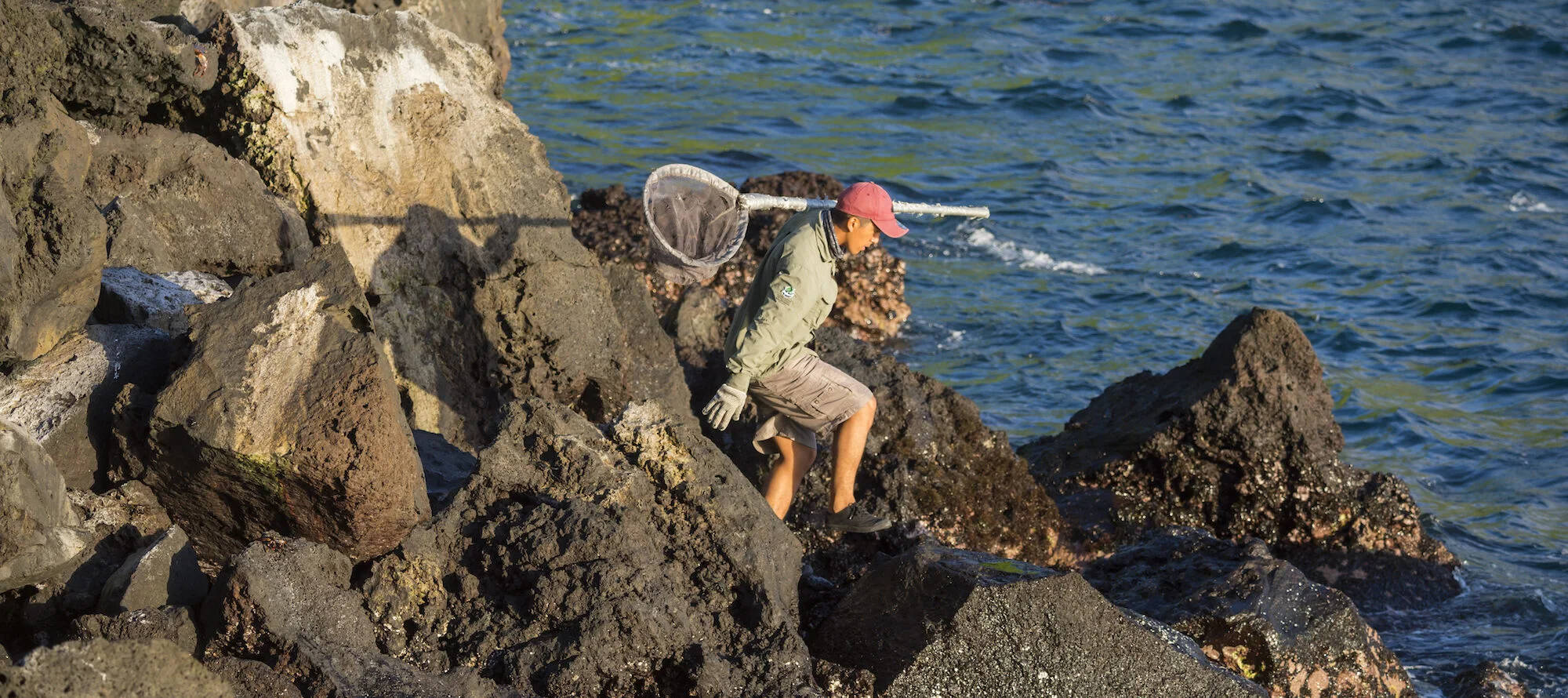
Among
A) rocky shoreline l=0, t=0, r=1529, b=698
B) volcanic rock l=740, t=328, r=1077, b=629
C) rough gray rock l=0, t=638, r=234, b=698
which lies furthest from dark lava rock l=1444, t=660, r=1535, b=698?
rough gray rock l=0, t=638, r=234, b=698

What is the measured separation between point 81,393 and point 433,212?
207cm

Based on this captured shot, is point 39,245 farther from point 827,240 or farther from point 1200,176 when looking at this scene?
point 1200,176

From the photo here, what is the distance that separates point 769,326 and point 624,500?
3.92ft

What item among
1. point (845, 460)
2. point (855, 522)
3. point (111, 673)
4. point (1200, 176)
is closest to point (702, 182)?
point (845, 460)

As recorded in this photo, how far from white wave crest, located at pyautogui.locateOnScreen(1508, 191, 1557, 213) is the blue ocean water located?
0.07 m

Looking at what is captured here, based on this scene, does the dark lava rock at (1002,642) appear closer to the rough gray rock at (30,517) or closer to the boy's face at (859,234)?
the boy's face at (859,234)

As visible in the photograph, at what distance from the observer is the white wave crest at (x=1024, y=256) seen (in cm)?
1406

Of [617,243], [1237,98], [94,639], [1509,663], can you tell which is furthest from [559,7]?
[94,639]

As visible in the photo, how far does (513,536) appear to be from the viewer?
4895mm

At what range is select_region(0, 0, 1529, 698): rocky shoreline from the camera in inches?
182

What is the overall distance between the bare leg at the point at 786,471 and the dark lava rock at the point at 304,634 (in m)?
2.26

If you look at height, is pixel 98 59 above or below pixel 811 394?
above

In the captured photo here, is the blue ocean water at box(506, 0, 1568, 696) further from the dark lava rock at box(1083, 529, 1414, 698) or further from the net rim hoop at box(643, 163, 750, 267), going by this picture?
the net rim hoop at box(643, 163, 750, 267)

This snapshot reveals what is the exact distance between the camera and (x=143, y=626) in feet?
14.2
